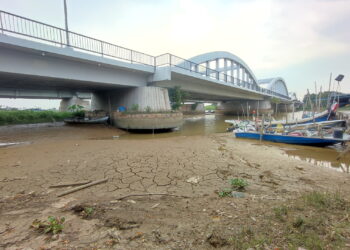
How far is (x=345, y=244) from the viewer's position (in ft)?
5.65

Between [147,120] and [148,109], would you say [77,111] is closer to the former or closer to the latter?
[148,109]

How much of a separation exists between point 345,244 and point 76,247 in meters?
2.97

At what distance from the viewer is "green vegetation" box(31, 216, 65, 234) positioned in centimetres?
203

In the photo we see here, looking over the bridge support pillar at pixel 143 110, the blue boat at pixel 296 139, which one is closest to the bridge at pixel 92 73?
the bridge support pillar at pixel 143 110

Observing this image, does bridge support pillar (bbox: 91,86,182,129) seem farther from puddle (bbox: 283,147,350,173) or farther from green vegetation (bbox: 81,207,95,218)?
green vegetation (bbox: 81,207,95,218)

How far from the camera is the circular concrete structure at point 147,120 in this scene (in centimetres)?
1344

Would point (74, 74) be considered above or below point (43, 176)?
above

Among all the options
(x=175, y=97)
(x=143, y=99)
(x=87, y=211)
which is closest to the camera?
(x=87, y=211)

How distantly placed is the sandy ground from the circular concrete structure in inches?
306

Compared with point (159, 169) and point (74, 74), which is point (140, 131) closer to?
point (74, 74)

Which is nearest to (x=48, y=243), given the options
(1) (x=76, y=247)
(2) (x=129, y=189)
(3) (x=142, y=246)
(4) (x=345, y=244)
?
(1) (x=76, y=247)

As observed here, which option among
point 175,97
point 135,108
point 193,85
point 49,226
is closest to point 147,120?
point 135,108

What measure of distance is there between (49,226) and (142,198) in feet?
4.61

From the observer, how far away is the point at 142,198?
3.04 meters
